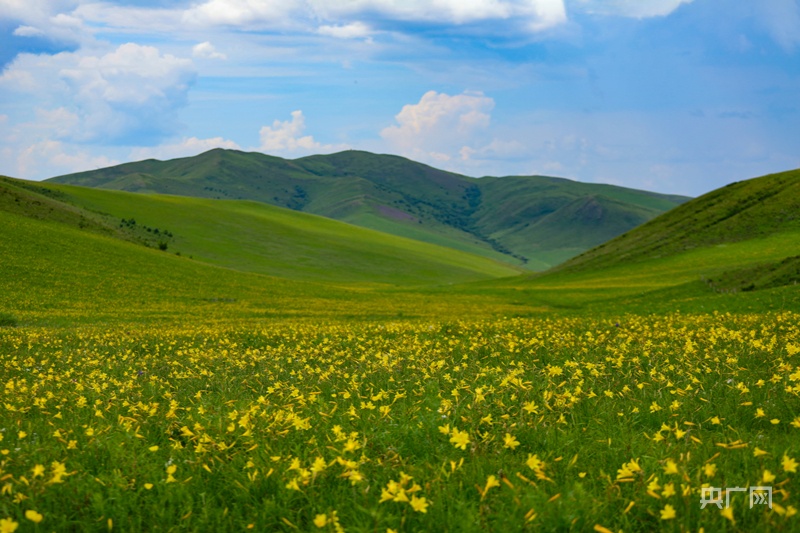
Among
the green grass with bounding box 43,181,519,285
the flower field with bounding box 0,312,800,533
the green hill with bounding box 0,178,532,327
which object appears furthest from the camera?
the green grass with bounding box 43,181,519,285

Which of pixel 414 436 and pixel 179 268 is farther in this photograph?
pixel 179 268

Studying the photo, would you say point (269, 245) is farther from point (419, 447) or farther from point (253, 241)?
point (419, 447)

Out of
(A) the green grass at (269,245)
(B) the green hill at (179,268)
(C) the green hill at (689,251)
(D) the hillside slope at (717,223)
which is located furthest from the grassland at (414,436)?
(A) the green grass at (269,245)

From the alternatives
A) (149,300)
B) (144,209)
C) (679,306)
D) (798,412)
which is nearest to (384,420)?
(798,412)

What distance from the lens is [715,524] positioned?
14.5 feet

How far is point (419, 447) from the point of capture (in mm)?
6531

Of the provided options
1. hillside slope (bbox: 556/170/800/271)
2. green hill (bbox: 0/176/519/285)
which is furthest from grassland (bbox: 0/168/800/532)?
hillside slope (bbox: 556/170/800/271)
